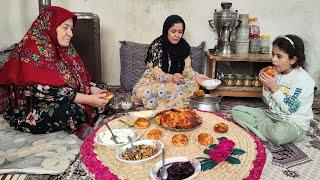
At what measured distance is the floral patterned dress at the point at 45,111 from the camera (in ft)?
6.47

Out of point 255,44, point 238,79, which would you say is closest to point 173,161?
point 238,79

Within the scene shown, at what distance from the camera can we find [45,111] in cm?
198

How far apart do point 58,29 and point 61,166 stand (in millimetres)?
920

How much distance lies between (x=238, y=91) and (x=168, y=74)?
0.68 metres

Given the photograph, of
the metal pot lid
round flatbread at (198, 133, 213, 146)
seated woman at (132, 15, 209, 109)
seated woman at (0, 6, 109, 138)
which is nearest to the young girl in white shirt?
the metal pot lid

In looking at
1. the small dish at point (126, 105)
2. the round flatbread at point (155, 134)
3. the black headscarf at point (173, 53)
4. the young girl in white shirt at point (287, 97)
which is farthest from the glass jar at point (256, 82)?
the round flatbread at point (155, 134)

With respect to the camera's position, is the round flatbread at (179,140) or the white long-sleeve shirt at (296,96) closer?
the round flatbread at (179,140)

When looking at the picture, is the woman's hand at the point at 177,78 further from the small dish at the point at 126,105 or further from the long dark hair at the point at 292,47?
the long dark hair at the point at 292,47

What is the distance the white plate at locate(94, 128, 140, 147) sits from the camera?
130 centimetres

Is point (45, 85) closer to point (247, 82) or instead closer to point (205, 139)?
point (205, 139)

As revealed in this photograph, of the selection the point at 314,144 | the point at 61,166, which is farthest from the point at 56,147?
the point at 314,144

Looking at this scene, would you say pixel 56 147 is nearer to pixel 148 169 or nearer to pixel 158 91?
pixel 148 169

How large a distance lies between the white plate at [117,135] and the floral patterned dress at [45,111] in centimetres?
66

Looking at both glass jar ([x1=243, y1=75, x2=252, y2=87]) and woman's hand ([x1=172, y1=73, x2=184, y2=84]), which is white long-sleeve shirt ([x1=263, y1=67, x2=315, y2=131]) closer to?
woman's hand ([x1=172, y1=73, x2=184, y2=84])
